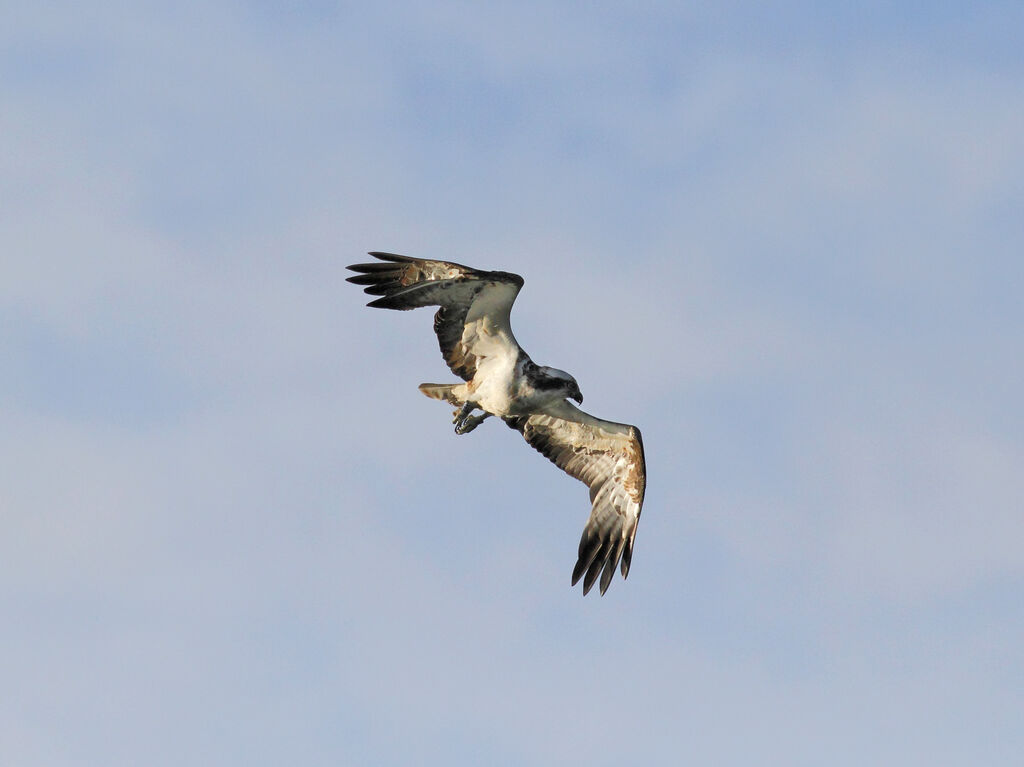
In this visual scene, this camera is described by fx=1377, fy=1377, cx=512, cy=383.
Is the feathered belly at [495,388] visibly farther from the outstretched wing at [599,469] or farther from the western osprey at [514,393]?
the outstretched wing at [599,469]

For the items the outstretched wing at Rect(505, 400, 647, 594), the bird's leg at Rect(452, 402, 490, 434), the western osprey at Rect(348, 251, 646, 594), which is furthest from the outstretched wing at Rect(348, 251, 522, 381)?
the outstretched wing at Rect(505, 400, 647, 594)

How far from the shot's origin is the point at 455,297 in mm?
20953

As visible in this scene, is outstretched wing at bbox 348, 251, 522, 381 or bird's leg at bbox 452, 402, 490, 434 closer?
outstretched wing at bbox 348, 251, 522, 381

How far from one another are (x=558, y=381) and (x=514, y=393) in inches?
28.4

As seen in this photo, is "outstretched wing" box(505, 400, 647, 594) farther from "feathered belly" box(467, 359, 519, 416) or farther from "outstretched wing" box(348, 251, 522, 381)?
"outstretched wing" box(348, 251, 522, 381)

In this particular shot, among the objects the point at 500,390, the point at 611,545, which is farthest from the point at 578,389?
the point at 611,545

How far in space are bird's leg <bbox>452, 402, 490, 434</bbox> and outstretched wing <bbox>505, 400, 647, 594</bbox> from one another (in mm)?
1093

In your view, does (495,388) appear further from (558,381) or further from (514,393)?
(558,381)

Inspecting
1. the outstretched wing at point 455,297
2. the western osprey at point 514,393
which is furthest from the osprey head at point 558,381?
the outstretched wing at point 455,297

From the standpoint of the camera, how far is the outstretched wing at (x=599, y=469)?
22938mm

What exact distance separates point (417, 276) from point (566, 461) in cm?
471

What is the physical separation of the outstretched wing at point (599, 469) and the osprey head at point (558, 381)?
1.11 metres

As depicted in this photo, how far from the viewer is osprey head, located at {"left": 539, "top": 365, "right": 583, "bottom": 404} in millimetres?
21578

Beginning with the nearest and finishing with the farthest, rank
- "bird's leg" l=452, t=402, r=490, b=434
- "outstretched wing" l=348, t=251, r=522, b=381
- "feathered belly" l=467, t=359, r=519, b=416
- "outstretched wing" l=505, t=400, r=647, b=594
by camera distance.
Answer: "outstretched wing" l=348, t=251, r=522, b=381 → "feathered belly" l=467, t=359, r=519, b=416 → "bird's leg" l=452, t=402, r=490, b=434 → "outstretched wing" l=505, t=400, r=647, b=594
